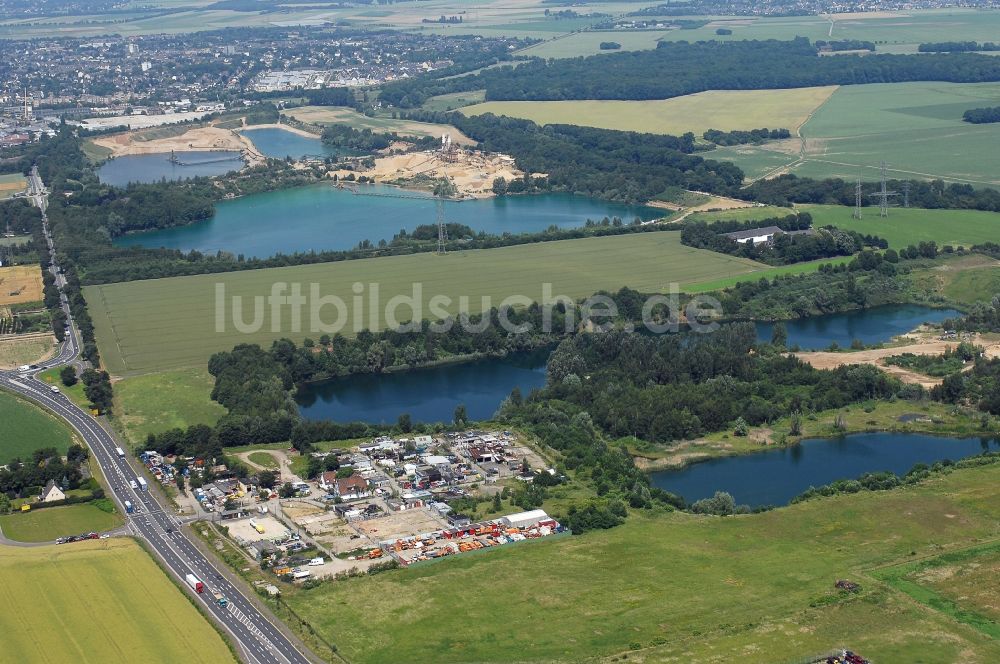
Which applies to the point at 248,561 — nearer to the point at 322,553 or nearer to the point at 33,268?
the point at 322,553

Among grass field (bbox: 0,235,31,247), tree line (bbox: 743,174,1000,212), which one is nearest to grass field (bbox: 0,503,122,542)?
grass field (bbox: 0,235,31,247)

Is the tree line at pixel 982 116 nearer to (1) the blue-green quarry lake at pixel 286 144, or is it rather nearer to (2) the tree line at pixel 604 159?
(2) the tree line at pixel 604 159

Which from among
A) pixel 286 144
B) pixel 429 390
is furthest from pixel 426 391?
pixel 286 144

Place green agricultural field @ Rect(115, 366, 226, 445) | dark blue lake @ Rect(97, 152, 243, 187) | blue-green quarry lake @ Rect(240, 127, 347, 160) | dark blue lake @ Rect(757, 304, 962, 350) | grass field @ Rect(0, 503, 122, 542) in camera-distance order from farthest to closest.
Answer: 1. blue-green quarry lake @ Rect(240, 127, 347, 160)
2. dark blue lake @ Rect(97, 152, 243, 187)
3. dark blue lake @ Rect(757, 304, 962, 350)
4. green agricultural field @ Rect(115, 366, 226, 445)
5. grass field @ Rect(0, 503, 122, 542)

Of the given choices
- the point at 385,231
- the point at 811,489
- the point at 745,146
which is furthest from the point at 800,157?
the point at 811,489

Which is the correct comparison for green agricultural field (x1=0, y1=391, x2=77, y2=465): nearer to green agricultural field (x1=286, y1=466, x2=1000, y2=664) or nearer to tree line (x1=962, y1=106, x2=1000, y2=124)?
green agricultural field (x1=286, y1=466, x2=1000, y2=664)

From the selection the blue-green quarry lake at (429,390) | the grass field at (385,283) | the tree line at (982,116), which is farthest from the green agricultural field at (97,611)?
the tree line at (982,116)

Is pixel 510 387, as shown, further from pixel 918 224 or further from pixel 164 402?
pixel 918 224
